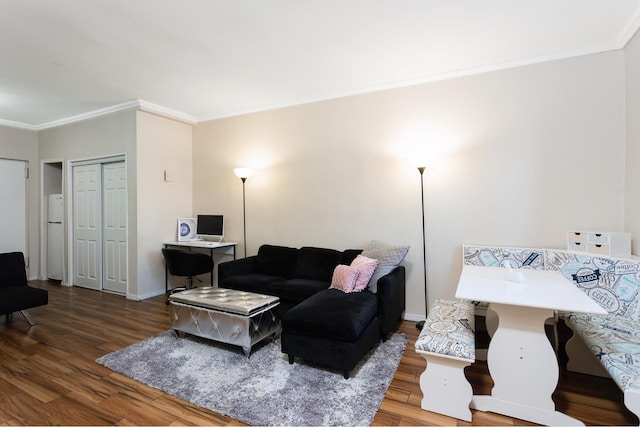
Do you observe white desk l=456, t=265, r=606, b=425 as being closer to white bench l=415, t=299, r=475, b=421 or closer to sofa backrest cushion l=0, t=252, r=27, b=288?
white bench l=415, t=299, r=475, b=421

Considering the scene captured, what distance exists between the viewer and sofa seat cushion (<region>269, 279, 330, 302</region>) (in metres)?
3.21

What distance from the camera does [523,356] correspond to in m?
1.87

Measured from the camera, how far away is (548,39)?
2.67m

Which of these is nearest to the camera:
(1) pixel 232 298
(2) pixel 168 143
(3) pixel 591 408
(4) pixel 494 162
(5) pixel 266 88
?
(3) pixel 591 408

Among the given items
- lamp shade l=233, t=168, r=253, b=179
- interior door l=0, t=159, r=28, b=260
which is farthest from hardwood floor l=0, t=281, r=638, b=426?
interior door l=0, t=159, r=28, b=260

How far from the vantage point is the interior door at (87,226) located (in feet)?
15.5

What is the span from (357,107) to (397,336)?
2.53 meters

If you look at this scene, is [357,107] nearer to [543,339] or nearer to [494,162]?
[494,162]

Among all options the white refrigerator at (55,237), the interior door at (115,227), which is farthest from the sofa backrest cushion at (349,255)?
the white refrigerator at (55,237)

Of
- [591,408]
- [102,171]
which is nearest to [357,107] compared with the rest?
[591,408]

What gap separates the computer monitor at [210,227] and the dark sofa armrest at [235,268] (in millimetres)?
877

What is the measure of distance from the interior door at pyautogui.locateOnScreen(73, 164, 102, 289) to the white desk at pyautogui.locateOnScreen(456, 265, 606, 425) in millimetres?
5013

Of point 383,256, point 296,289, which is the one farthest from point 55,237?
→ point 383,256

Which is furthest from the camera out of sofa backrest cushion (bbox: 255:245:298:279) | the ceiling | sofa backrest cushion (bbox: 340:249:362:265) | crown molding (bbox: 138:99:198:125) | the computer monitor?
the computer monitor
